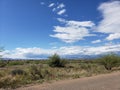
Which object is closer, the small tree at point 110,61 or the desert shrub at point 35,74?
the desert shrub at point 35,74

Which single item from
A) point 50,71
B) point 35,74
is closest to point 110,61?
point 50,71

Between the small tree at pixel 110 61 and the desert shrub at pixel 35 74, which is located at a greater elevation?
the small tree at pixel 110 61

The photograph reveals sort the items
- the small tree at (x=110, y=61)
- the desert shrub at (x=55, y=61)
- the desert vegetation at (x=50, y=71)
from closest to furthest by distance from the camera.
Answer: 1. the desert vegetation at (x=50, y=71)
2. the small tree at (x=110, y=61)
3. the desert shrub at (x=55, y=61)

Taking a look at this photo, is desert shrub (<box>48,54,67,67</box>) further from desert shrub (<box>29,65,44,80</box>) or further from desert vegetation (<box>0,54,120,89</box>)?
desert shrub (<box>29,65,44,80</box>)

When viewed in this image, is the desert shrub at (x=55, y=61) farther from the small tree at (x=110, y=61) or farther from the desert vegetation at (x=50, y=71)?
the small tree at (x=110, y=61)

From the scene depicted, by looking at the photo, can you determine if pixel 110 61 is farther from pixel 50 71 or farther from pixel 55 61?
pixel 50 71

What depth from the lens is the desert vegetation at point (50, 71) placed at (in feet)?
70.3

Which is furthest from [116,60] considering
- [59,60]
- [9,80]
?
[9,80]

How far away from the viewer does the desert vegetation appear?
2142 centimetres

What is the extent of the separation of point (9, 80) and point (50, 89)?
20.5 feet

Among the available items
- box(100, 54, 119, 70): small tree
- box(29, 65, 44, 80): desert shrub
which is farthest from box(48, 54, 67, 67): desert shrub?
box(29, 65, 44, 80): desert shrub

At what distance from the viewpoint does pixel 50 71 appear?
99.3ft

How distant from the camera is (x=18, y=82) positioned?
67.6 feet

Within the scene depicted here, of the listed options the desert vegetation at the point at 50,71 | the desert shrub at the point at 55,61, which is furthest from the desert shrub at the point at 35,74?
the desert shrub at the point at 55,61
